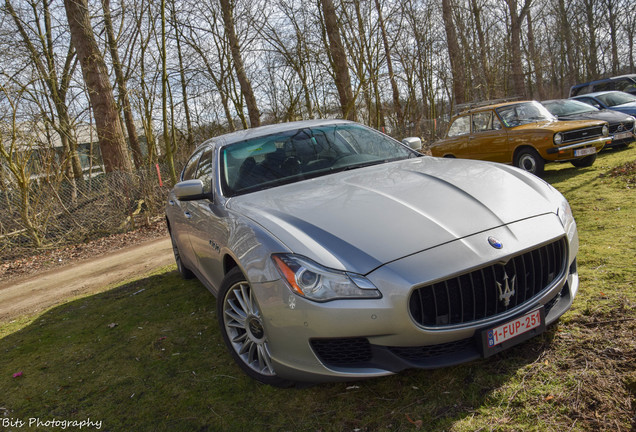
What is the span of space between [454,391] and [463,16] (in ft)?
84.0

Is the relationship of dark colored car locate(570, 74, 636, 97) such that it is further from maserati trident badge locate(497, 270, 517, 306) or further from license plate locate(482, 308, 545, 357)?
maserati trident badge locate(497, 270, 517, 306)

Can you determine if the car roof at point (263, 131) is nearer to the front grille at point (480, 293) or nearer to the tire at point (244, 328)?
the tire at point (244, 328)

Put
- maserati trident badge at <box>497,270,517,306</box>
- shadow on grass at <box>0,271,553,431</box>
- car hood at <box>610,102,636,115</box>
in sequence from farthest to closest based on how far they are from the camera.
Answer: car hood at <box>610,102,636,115</box> < shadow on grass at <box>0,271,553,431</box> < maserati trident badge at <box>497,270,517,306</box>

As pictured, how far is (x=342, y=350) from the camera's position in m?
2.33

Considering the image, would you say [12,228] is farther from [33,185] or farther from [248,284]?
[248,284]

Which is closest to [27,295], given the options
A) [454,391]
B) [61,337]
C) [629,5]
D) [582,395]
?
[61,337]

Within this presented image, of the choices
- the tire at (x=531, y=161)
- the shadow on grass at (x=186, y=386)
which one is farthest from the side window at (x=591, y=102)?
the shadow on grass at (x=186, y=386)

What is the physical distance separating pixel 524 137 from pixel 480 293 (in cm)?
775

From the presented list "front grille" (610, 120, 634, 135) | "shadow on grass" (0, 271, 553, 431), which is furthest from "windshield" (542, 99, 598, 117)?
"shadow on grass" (0, 271, 553, 431)

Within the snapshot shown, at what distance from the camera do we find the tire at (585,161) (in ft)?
30.4

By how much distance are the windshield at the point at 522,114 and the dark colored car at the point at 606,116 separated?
198 cm

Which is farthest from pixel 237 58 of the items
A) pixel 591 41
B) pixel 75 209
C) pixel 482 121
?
pixel 591 41

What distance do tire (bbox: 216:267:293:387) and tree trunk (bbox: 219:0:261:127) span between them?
13129 mm

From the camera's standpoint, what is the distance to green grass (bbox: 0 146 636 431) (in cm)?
227
